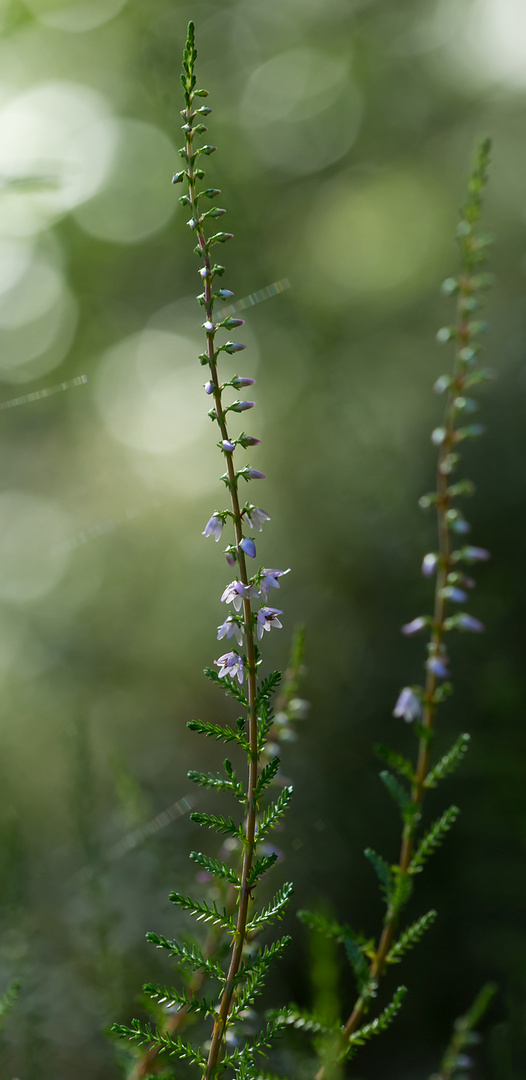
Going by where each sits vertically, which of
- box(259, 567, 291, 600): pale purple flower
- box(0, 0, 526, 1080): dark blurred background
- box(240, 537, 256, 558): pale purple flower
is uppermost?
box(0, 0, 526, 1080): dark blurred background

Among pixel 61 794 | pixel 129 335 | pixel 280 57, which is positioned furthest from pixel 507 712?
pixel 280 57

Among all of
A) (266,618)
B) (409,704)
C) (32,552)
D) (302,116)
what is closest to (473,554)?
(409,704)

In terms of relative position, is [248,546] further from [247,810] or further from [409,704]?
[409,704]

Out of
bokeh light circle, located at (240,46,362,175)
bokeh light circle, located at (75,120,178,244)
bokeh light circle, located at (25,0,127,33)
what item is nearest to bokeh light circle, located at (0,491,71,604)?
bokeh light circle, located at (75,120,178,244)

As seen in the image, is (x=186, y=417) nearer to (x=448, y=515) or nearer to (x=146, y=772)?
(x=146, y=772)

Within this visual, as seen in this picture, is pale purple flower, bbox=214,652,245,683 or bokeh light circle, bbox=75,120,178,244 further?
bokeh light circle, bbox=75,120,178,244

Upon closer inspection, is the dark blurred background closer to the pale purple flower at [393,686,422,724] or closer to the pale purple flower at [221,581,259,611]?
the pale purple flower at [393,686,422,724]

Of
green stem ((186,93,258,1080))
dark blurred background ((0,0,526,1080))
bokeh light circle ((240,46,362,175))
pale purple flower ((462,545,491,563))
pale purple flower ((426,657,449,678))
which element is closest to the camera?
green stem ((186,93,258,1080))
